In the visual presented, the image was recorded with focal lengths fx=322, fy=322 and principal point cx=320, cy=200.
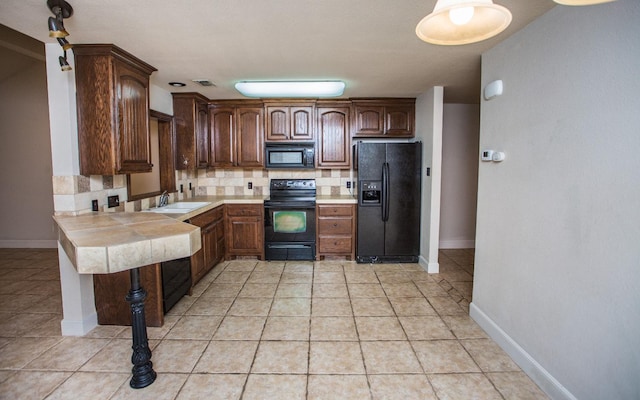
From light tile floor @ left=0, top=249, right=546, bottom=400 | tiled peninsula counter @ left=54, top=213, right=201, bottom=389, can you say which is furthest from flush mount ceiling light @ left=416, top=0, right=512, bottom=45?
light tile floor @ left=0, top=249, right=546, bottom=400

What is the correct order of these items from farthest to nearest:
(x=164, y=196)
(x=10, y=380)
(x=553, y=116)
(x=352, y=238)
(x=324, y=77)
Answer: (x=352, y=238) → (x=164, y=196) → (x=324, y=77) → (x=10, y=380) → (x=553, y=116)

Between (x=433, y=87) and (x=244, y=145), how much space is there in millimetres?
2583

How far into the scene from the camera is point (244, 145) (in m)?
4.55

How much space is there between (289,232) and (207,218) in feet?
3.75

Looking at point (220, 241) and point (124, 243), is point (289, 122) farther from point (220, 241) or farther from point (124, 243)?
point (124, 243)

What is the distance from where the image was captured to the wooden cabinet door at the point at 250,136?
450 cm

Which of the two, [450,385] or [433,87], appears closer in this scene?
[450,385]

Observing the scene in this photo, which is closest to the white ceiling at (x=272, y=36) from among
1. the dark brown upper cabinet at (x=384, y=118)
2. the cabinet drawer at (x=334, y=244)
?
the dark brown upper cabinet at (x=384, y=118)

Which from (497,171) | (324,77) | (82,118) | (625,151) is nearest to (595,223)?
(625,151)

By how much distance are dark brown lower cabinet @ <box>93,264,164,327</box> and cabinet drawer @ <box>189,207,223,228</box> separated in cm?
77

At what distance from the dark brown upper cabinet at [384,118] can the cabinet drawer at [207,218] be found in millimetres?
2131

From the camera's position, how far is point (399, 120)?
177 inches

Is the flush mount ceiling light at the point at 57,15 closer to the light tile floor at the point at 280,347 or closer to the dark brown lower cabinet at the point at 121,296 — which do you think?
the dark brown lower cabinet at the point at 121,296

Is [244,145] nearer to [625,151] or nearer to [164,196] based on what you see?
[164,196]
